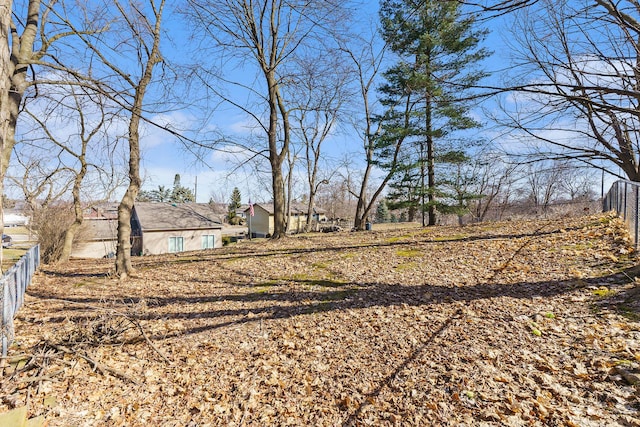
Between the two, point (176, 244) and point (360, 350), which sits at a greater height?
point (176, 244)

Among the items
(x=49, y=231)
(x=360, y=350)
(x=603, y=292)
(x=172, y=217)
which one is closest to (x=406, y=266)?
(x=603, y=292)

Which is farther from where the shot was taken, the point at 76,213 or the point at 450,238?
the point at 76,213

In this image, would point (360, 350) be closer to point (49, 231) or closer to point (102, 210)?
point (49, 231)

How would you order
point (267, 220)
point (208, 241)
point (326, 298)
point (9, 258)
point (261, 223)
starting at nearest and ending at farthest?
point (326, 298) → point (9, 258) → point (208, 241) → point (267, 220) → point (261, 223)

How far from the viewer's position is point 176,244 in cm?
2364

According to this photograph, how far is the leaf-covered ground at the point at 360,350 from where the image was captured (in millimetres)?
2799

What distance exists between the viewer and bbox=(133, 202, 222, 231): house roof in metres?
23.1

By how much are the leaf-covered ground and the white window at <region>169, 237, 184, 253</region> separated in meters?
17.7

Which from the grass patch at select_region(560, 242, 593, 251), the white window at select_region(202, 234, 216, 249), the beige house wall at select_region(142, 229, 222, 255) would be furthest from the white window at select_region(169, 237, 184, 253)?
the grass patch at select_region(560, 242, 593, 251)

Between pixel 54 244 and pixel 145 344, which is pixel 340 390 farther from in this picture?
pixel 54 244

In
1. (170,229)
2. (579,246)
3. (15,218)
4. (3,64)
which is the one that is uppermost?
(3,64)

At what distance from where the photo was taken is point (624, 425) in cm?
225

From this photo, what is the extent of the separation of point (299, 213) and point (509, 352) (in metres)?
35.9

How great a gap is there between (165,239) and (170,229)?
82 cm
